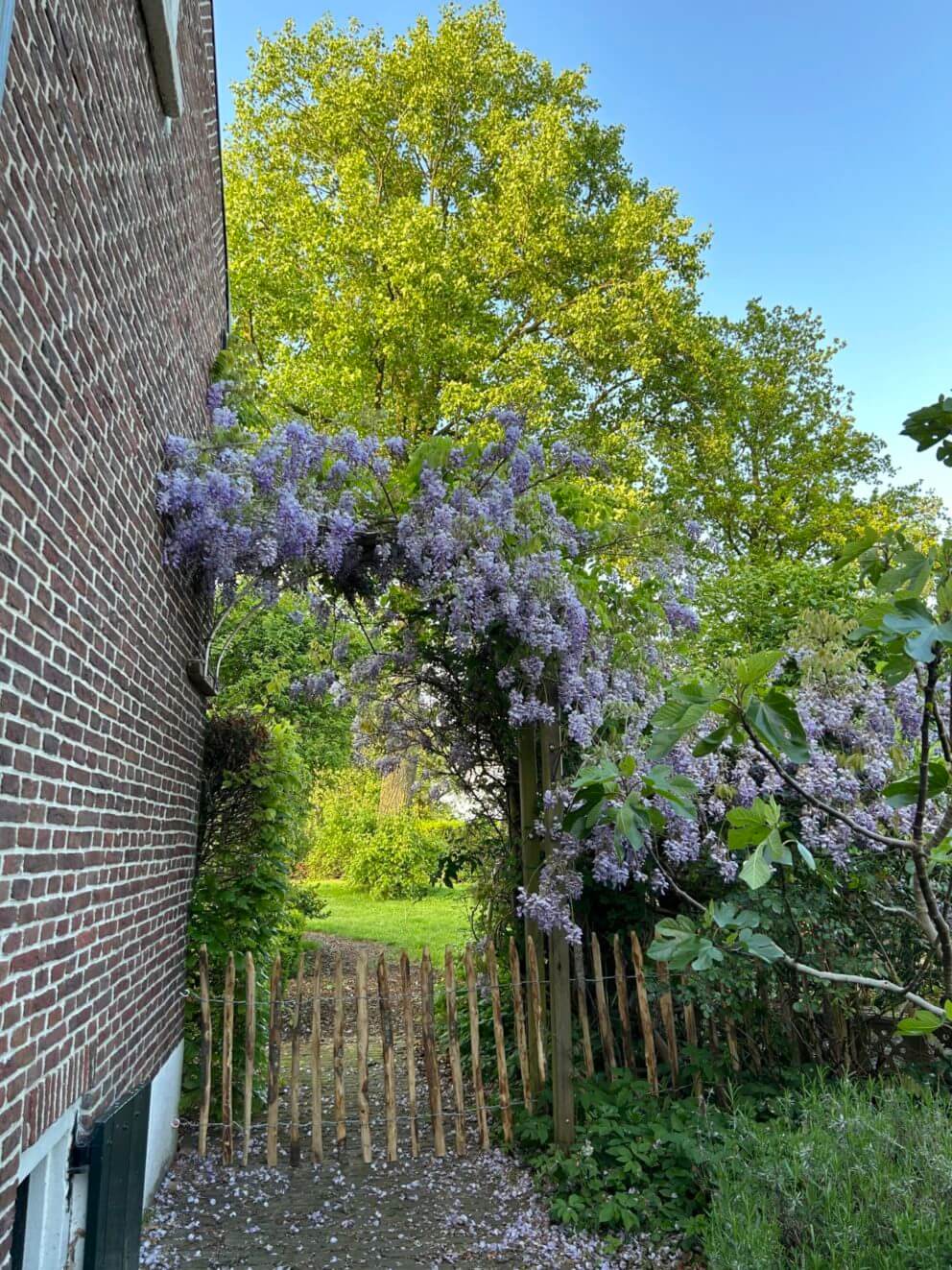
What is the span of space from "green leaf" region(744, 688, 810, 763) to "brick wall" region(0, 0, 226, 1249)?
1608 mm

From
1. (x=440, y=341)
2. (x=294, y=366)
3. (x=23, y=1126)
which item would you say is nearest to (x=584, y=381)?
(x=440, y=341)

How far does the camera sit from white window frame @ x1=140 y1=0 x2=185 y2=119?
3430 mm

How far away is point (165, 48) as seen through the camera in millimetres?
3568

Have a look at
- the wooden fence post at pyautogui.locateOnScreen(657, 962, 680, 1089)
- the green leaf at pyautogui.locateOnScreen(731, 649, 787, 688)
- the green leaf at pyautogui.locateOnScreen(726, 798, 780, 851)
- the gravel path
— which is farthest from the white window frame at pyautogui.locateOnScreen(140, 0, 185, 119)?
the gravel path

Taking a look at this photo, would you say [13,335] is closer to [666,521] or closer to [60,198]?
[60,198]

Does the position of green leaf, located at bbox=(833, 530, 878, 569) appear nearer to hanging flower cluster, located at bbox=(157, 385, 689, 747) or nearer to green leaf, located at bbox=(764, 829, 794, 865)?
green leaf, located at bbox=(764, 829, 794, 865)

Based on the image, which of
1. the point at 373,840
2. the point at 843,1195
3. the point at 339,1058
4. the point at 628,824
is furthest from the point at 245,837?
the point at 373,840

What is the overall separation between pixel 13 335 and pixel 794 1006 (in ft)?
13.5

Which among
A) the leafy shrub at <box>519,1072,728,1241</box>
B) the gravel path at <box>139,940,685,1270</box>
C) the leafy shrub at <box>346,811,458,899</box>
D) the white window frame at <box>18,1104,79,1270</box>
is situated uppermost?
the leafy shrub at <box>346,811,458,899</box>

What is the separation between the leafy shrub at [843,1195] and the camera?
2430 mm

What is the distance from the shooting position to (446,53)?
47.8ft

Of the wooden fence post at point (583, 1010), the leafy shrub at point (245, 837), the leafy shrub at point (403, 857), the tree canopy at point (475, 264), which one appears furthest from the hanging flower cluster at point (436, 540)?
the leafy shrub at point (403, 857)

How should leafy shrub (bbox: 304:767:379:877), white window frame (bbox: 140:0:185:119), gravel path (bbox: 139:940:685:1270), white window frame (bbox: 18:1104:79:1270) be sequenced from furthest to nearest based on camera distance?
leafy shrub (bbox: 304:767:379:877) < gravel path (bbox: 139:940:685:1270) < white window frame (bbox: 140:0:185:119) < white window frame (bbox: 18:1104:79:1270)

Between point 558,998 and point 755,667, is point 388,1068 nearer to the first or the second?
point 558,998
